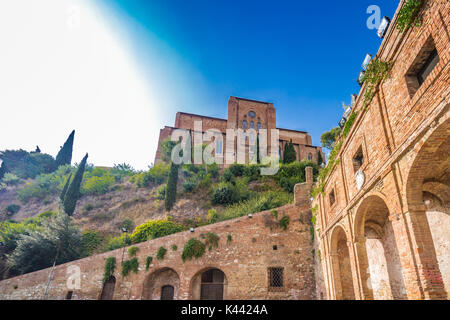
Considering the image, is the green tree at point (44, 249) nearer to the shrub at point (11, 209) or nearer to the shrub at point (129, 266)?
the shrub at point (129, 266)

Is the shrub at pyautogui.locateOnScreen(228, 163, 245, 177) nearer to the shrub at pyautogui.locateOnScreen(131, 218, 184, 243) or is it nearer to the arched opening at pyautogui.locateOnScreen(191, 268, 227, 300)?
the shrub at pyautogui.locateOnScreen(131, 218, 184, 243)

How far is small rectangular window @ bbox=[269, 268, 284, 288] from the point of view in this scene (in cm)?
1430

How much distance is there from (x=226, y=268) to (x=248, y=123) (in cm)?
3185

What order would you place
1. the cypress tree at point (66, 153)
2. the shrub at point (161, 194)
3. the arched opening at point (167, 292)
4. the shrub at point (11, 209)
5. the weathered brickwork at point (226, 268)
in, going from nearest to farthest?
the weathered brickwork at point (226, 268) → the arched opening at point (167, 292) → the shrub at point (161, 194) → the shrub at point (11, 209) → the cypress tree at point (66, 153)

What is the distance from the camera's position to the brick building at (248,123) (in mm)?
43219

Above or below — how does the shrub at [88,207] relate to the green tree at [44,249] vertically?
above

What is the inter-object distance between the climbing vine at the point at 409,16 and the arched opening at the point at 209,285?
1393cm

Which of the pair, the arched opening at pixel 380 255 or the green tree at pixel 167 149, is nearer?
the arched opening at pixel 380 255

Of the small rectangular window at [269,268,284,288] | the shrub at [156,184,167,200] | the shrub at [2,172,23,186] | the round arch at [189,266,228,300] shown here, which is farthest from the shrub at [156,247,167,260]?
the shrub at [2,172,23,186]

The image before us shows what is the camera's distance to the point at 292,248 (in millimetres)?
15008

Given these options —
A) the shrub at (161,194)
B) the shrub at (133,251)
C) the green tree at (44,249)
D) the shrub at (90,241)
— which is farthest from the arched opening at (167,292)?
the shrub at (161,194)

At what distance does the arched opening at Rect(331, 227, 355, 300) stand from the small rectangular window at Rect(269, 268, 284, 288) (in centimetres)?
414

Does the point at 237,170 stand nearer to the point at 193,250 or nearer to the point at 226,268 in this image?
the point at 193,250

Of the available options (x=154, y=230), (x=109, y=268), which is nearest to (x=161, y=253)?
(x=109, y=268)
